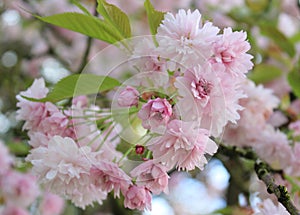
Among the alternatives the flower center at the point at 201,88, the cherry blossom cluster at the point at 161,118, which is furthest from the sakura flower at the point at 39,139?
the flower center at the point at 201,88

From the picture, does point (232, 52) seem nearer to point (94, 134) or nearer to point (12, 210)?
point (94, 134)

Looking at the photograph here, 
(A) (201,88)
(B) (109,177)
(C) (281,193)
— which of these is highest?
(A) (201,88)

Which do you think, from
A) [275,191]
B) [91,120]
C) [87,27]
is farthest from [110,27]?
[275,191]

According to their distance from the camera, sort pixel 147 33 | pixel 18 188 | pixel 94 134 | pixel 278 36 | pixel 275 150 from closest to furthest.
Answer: pixel 94 134, pixel 275 150, pixel 278 36, pixel 18 188, pixel 147 33

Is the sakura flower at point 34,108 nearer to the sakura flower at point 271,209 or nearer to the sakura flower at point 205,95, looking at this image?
the sakura flower at point 205,95

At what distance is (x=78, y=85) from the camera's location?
100 centimetres

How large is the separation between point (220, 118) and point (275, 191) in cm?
17

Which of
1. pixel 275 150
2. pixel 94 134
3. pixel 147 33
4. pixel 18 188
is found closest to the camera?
pixel 94 134

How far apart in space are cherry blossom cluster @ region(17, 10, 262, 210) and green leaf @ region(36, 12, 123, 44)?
0.23ft

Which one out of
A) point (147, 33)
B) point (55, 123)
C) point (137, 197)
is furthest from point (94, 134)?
point (147, 33)

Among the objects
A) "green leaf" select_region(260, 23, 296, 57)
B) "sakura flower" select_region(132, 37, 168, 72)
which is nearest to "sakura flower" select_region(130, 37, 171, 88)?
"sakura flower" select_region(132, 37, 168, 72)

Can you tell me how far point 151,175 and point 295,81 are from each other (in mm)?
826

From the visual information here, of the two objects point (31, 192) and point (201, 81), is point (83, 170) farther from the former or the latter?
point (31, 192)

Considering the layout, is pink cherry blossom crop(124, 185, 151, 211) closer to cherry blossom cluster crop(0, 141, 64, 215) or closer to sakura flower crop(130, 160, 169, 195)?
sakura flower crop(130, 160, 169, 195)
